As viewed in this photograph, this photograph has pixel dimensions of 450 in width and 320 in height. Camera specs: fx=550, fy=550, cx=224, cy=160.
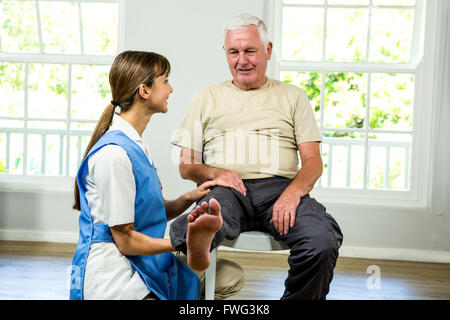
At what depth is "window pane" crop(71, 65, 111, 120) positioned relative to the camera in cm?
455

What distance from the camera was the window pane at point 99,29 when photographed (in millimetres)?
4480

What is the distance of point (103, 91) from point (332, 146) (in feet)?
6.66

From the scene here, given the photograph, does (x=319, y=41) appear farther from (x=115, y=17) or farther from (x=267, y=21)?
(x=115, y=17)

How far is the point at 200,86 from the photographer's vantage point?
13.5 feet

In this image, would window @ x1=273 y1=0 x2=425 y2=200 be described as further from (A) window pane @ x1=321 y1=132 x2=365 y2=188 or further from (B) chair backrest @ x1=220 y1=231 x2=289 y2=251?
(B) chair backrest @ x1=220 y1=231 x2=289 y2=251

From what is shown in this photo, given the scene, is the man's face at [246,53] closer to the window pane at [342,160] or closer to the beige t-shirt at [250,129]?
the beige t-shirt at [250,129]

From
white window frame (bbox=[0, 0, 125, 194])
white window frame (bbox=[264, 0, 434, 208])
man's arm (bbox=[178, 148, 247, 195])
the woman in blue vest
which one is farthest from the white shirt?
white window frame (bbox=[0, 0, 125, 194])

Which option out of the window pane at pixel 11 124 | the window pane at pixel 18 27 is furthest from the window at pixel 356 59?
the window pane at pixel 11 124

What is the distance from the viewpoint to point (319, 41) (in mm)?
4246

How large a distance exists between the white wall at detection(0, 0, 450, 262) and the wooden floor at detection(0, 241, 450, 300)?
17 cm

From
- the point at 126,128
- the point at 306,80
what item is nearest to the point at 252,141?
the point at 126,128

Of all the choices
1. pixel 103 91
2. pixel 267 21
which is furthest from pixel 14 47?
pixel 267 21

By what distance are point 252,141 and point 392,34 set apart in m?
2.23

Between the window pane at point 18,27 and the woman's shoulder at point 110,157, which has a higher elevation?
the window pane at point 18,27
